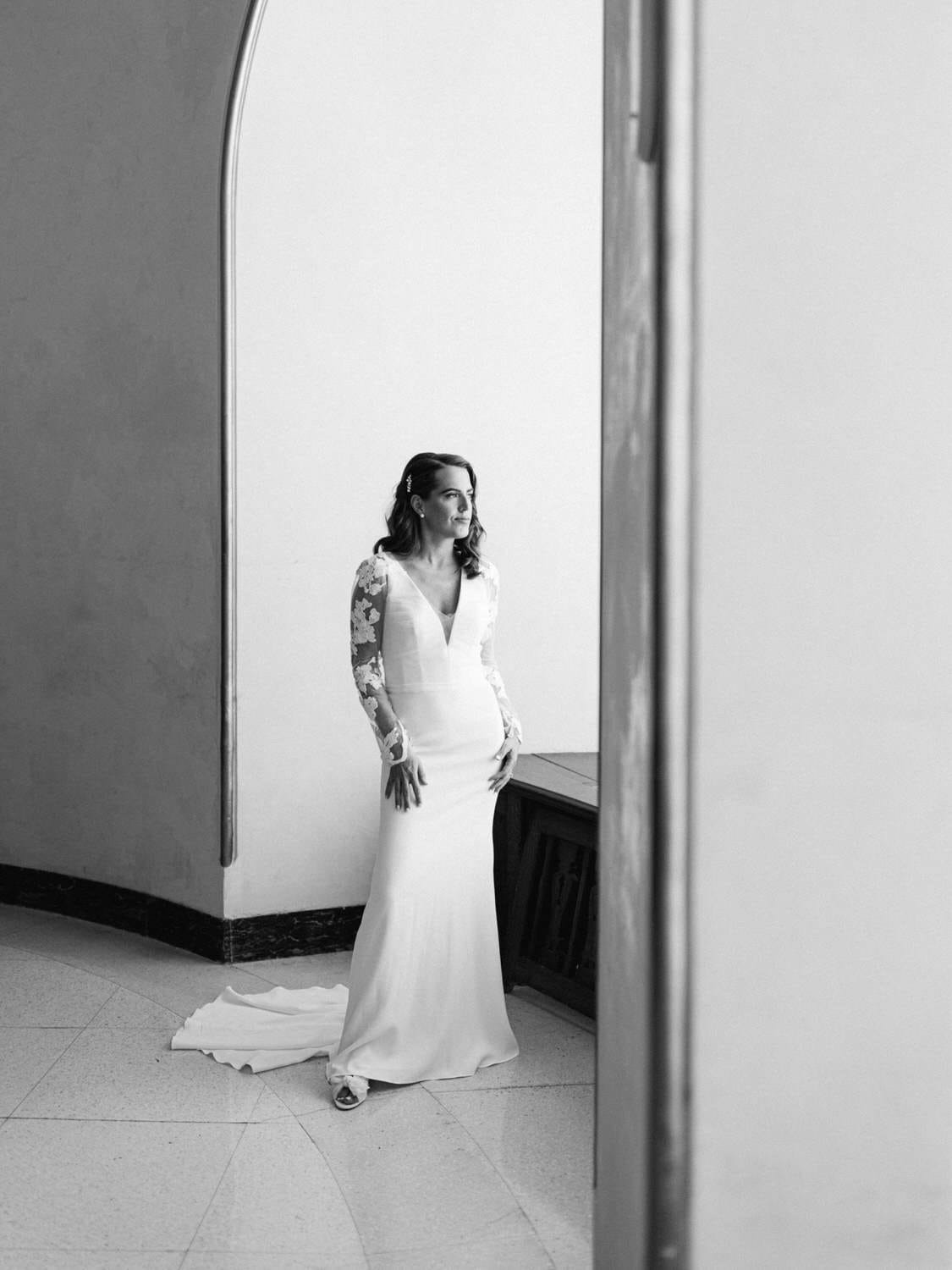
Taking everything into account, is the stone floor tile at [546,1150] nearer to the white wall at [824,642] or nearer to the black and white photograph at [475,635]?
the black and white photograph at [475,635]

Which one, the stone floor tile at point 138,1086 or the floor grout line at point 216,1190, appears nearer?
the floor grout line at point 216,1190

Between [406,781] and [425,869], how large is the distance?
0.24 meters

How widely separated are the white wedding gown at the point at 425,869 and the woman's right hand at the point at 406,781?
3 centimetres

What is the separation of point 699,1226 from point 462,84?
4743 mm

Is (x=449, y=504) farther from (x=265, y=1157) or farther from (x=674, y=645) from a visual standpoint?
(x=674, y=645)

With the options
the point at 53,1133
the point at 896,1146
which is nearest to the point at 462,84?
the point at 53,1133

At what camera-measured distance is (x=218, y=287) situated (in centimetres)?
452

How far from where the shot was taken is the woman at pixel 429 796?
3350mm

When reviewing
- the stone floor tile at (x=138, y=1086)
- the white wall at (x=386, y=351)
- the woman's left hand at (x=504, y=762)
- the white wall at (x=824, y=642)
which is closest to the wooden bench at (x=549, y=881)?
the woman's left hand at (x=504, y=762)

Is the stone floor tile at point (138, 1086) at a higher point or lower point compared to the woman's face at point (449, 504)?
lower

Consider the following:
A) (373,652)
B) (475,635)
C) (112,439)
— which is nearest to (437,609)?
(475,635)

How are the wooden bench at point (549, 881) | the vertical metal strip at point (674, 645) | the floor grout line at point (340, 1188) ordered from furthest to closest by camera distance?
the wooden bench at point (549, 881) < the floor grout line at point (340, 1188) < the vertical metal strip at point (674, 645)

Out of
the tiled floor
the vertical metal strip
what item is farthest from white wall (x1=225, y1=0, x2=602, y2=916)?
the vertical metal strip

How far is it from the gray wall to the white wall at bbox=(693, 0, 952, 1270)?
3.91 meters
